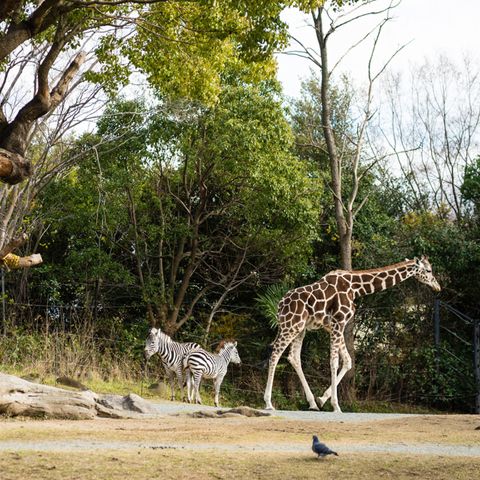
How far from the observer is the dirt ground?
8164 millimetres

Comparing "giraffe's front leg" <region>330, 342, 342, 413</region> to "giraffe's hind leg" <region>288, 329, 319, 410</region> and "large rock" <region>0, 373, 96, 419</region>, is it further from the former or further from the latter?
"large rock" <region>0, 373, 96, 419</region>

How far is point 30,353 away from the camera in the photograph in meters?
18.5

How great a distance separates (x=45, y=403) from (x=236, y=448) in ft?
11.7

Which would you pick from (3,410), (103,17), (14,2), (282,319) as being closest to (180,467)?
(3,410)

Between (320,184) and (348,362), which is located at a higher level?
(320,184)

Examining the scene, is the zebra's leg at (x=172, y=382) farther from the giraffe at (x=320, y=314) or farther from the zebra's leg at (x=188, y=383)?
the giraffe at (x=320, y=314)

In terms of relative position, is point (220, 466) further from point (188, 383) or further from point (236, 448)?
point (188, 383)

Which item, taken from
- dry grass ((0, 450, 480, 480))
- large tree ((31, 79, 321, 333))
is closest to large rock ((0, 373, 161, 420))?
dry grass ((0, 450, 480, 480))

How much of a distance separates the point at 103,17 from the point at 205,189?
7.85m

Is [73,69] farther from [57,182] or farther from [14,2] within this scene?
[57,182]

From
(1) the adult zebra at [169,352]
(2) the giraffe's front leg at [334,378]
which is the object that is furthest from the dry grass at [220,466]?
(1) the adult zebra at [169,352]

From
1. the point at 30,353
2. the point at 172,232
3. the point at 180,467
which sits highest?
the point at 172,232

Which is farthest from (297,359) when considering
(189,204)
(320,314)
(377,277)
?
(189,204)

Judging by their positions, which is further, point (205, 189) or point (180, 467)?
point (205, 189)
